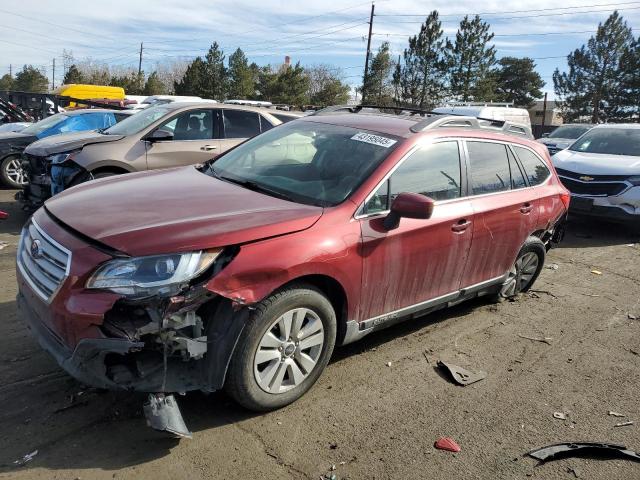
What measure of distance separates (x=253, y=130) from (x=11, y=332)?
5249mm

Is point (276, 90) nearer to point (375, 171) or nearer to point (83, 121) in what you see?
point (83, 121)

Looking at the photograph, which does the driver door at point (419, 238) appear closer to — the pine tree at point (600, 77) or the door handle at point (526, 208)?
the door handle at point (526, 208)

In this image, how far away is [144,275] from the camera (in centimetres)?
276

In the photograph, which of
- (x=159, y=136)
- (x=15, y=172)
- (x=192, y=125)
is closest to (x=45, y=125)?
(x=15, y=172)

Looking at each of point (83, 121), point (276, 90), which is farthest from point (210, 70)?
point (83, 121)

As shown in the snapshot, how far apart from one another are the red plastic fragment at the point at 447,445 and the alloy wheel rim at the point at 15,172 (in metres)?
9.69

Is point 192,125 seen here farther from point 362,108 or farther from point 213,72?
point 213,72

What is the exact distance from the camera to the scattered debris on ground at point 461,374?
390 centimetres

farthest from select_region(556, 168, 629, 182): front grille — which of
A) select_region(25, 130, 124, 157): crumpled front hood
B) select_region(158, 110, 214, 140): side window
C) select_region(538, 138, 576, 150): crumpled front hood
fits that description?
select_region(538, 138, 576, 150): crumpled front hood

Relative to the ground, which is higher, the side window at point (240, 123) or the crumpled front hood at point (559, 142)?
the crumpled front hood at point (559, 142)

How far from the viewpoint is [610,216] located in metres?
8.65

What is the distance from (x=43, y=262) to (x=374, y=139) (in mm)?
2406

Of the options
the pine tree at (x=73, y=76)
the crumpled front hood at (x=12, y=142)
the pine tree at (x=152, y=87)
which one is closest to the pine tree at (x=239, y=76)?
the pine tree at (x=152, y=87)

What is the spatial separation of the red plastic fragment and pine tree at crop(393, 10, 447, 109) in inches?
1675
